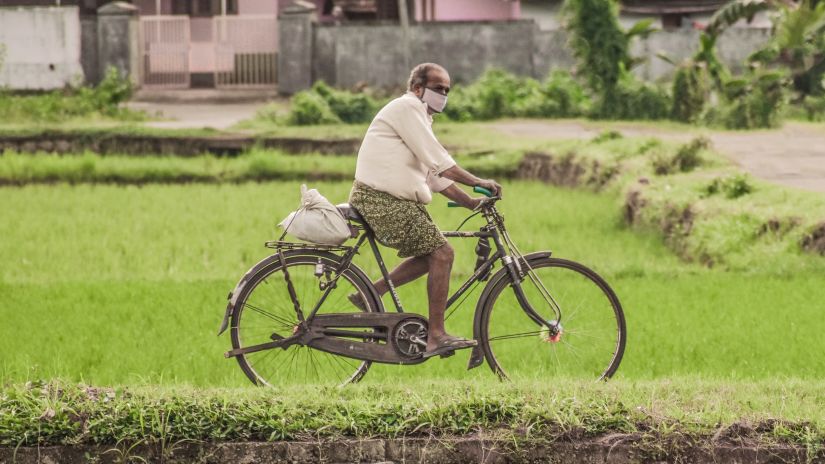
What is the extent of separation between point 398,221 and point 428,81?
610 millimetres

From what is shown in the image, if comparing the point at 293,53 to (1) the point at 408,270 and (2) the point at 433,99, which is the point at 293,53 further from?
(2) the point at 433,99

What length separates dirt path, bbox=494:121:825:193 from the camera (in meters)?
15.1

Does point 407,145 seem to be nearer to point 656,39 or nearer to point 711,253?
point 711,253

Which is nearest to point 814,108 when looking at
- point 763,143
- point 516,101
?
point 516,101

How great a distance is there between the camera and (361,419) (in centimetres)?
532

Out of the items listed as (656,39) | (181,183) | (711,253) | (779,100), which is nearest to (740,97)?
(779,100)

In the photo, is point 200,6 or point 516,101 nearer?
point 516,101

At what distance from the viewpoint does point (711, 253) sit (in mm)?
11055

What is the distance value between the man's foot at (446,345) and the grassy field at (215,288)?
15 centimetres

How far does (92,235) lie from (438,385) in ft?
24.1

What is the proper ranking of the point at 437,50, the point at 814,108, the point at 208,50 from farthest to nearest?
the point at 208,50 → the point at 437,50 → the point at 814,108

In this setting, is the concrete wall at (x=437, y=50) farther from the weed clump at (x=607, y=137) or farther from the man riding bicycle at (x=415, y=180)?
the man riding bicycle at (x=415, y=180)

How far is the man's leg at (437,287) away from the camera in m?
6.36

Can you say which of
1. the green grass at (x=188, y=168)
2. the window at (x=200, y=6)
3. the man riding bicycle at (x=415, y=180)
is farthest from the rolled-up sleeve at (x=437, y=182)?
the window at (x=200, y=6)
